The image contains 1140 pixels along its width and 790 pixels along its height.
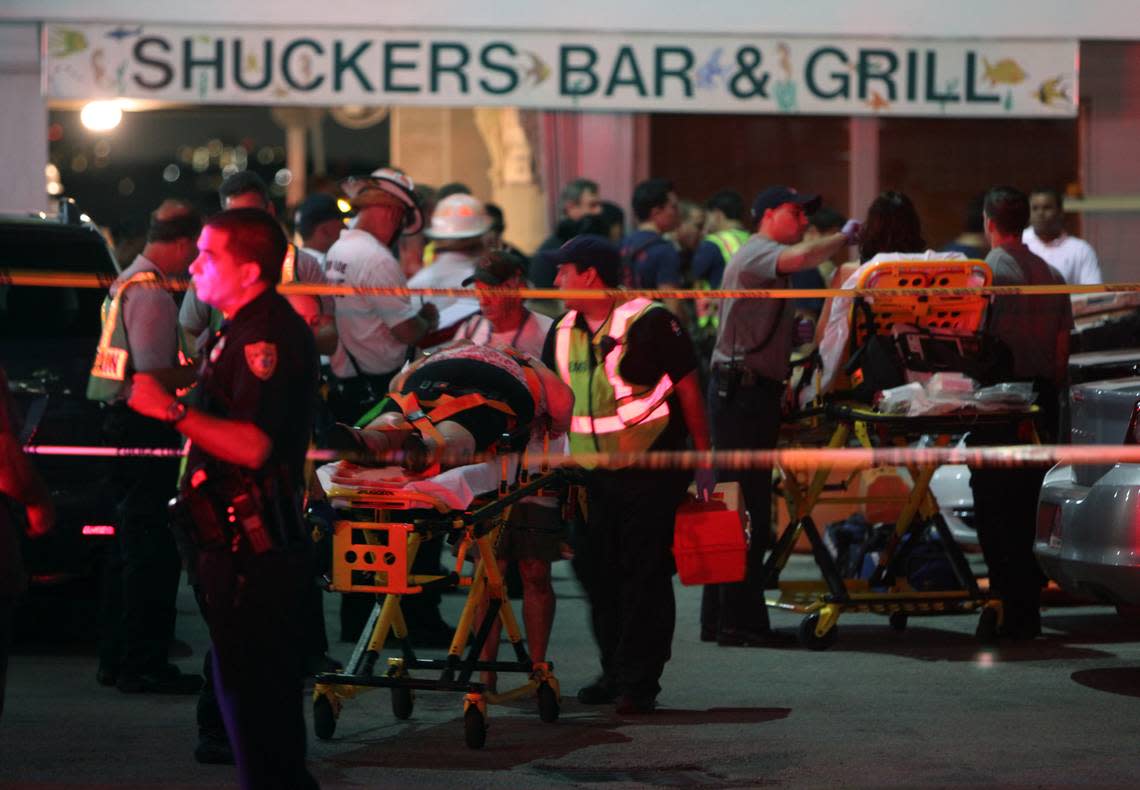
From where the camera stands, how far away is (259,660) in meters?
5.28

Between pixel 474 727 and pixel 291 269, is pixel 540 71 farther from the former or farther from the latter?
pixel 474 727

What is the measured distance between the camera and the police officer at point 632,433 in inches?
307

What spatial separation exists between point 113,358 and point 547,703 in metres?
2.09

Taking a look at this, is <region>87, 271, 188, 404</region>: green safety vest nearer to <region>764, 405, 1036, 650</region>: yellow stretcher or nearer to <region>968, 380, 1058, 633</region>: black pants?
<region>764, 405, 1036, 650</region>: yellow stretcher

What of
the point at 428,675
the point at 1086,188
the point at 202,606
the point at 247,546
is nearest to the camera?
the point at 247,546

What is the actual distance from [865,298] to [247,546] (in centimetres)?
429

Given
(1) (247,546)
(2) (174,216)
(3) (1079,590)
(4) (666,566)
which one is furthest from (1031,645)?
(1) (247,546)

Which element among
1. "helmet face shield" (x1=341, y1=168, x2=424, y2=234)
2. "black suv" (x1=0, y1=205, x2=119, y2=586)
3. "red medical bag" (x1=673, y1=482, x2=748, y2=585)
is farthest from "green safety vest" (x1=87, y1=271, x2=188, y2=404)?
"red medical bag" (x1=673, y1=482, x2=748, y2=585)

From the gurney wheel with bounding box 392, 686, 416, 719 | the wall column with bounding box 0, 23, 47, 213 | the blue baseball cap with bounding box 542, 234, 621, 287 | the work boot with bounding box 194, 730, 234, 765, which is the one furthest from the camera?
the wall column with bounding box 0, 23, 47, 213

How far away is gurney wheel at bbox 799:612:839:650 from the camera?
9.21 metres

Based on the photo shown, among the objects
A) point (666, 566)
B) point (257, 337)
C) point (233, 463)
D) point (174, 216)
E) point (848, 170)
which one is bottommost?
point (666, 566)

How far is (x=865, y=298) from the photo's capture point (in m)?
8.96

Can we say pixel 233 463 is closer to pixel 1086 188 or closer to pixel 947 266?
pixel 947 266

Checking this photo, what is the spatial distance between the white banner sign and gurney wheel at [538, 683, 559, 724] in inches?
248
